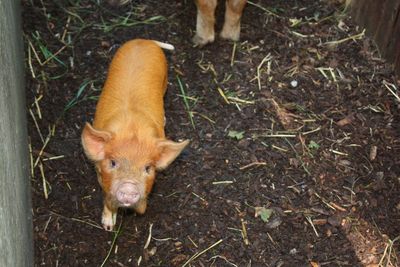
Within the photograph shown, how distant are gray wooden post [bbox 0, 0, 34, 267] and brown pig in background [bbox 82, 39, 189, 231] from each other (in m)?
0.40

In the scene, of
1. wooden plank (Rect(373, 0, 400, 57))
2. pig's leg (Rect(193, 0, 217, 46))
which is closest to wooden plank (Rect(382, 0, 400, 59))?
wooden plank (Rect(373, 0, 400, 57))

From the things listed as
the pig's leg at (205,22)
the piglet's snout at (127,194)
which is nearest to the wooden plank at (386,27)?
the pig's leg at (205,22)

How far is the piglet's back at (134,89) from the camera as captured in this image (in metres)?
4.23

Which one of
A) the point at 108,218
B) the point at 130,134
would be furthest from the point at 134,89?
the point at 108,218

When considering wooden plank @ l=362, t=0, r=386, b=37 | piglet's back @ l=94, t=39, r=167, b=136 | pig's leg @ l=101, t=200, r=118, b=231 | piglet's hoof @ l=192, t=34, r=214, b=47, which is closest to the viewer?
piglet's back @ l=94, t=39, r=167, b=136

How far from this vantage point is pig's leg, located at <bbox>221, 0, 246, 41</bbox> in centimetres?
545

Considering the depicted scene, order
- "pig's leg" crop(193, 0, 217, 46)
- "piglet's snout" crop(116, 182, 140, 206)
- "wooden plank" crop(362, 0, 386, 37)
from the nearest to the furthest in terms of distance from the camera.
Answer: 1. "piglet's snout" crop(116, 182, 140, 206)
2. "pig's leg" crop(193, 0, 217, 46)
3. "wooden plank" crop(362, 0, 386, 37)

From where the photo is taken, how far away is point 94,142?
12.9ft

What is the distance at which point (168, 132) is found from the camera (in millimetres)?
4938

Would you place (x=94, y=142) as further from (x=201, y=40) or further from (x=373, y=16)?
(x=373, y=16)

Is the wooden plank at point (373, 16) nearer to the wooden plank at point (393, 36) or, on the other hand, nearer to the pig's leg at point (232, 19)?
the wooden plank at point (393, 36)

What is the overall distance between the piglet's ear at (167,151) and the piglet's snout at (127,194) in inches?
11.0

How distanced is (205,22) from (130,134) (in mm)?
1732

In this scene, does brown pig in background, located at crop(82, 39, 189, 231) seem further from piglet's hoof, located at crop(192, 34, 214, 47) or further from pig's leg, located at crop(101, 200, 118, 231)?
piglet's hoof, located at crop(192, 34, 214, 47)
